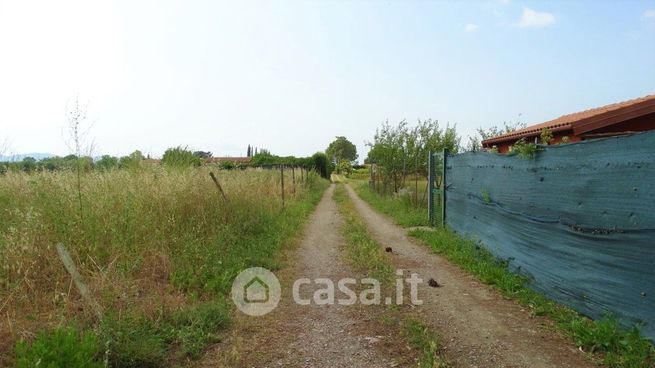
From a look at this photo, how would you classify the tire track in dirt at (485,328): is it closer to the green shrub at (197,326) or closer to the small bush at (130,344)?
the green shrub at (197,326)

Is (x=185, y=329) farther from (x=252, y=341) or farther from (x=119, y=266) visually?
(x=119, y=266)

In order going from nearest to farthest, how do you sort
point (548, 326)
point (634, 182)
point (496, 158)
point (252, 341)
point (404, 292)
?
point (634, 182) < point (252, 341) < point (548, 326) < point (404, 292) < point (496, 158)

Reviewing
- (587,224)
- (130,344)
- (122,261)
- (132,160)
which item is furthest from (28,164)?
(587,224)

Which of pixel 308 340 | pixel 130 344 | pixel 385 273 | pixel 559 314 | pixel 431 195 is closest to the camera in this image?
pixel 130 344

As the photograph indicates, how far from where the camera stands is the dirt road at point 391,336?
3.38 meters

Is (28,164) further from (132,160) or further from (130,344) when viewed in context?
(130,344)

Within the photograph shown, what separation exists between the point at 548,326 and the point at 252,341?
9.30ft

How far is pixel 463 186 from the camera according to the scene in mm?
8516

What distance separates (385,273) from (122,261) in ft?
11.3

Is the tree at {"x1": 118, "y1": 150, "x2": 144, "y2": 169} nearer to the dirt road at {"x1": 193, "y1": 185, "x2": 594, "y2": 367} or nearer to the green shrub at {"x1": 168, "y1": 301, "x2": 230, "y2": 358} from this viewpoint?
the dirt road at {"x1": 193, "y1": 185, "x2": 594, "y2": 367}

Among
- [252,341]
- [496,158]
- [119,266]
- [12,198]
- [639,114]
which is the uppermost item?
[639,114]

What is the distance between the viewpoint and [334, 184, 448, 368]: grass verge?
11.2 feet

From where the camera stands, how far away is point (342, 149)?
315ft

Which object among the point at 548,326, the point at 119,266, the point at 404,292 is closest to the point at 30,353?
the point at 119,266
